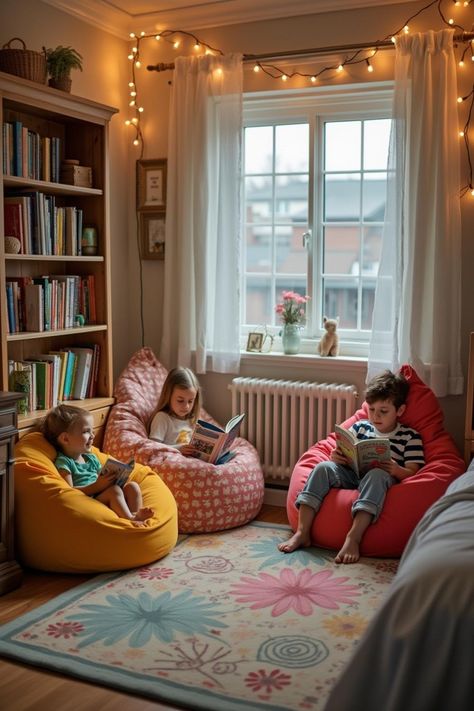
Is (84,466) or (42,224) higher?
(42,224)

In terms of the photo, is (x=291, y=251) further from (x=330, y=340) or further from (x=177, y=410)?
(x=177, y=410)

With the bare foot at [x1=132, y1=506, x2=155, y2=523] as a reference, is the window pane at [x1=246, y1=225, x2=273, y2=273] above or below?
above

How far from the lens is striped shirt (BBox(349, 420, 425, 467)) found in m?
3.76

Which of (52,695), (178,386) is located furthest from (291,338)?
(52,695)

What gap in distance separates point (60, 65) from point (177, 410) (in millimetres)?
1787

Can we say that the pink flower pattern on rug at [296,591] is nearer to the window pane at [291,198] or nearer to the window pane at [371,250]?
the window pane at [371,250]

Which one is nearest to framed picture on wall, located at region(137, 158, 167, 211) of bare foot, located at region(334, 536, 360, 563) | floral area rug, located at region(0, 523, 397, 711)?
floral area rug, located at region(0, 523, 397, 711)

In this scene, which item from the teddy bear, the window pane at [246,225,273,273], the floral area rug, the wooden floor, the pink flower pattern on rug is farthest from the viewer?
the window pane at [246,225,273,273]

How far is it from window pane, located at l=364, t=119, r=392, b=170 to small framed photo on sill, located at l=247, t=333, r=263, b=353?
3.64 feet

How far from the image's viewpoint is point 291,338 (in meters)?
4.53

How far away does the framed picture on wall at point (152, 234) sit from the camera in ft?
15.7

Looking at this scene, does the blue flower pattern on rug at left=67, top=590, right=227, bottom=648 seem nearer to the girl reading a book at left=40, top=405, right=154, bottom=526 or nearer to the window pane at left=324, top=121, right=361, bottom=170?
the girl reading a book at left=40, top=405, right=154, bottom=526

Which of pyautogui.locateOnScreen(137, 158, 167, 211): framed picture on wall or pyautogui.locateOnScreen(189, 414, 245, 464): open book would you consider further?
pyautogui.locateOnScreen(137, 158, 167, 211): framed picture on wall

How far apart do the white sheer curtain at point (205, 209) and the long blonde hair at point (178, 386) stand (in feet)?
1.30
